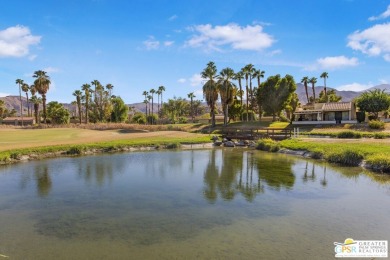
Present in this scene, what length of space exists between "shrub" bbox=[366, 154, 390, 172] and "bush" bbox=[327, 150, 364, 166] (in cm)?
148

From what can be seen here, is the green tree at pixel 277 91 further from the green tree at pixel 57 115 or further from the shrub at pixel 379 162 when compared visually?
the green tree at pixel 57 115

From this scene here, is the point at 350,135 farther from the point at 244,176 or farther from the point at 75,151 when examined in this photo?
the point at 75,151

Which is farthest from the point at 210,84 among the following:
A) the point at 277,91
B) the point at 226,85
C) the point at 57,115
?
the point at 57,115

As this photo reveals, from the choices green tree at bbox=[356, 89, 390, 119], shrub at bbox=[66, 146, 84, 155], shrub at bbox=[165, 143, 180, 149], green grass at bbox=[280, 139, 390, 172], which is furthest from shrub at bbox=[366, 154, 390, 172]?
green tree at bbox=[356, 89, 390, 119]

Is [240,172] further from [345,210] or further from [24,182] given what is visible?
[24,182]

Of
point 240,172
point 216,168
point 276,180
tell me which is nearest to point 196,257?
point 276,180

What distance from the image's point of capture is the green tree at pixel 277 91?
79.9m

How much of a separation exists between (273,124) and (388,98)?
2570 centimetres

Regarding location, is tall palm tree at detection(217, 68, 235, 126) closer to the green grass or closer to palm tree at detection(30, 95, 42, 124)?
the green grass

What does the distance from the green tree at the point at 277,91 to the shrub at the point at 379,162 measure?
54366mm

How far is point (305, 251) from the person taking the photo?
35.9ft

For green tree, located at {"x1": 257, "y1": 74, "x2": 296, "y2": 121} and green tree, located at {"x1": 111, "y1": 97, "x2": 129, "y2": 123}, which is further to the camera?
green tree, located at {"x1": 111, "y1": 97, "x2": 129, "y2": 123}

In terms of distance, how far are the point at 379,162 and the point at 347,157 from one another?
4073 millimetres

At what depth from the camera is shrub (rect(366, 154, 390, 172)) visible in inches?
979
